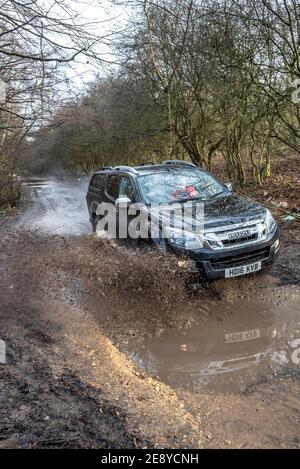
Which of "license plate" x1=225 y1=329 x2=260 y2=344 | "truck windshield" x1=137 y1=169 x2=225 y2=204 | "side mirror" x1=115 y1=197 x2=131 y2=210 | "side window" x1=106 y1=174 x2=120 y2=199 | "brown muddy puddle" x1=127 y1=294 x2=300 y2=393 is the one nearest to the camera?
"brown muddy puddle" x1=127 y1=294 x2=300 y2=393

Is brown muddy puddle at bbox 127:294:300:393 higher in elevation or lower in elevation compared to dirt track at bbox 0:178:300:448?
lower

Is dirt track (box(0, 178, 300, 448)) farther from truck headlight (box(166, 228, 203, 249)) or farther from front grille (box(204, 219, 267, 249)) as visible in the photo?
front grille (box(204, 219, 267, 249))

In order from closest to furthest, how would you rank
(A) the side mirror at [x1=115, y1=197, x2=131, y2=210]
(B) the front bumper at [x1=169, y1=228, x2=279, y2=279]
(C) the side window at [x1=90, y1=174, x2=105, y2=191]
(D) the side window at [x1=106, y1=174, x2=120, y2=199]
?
1. (B) the front bumper at [x1=169, y1=228, x2=279, y2=279]
2. (A) the side mirror at [x1=115, y1=197, x2=131, y2=210]
3. (D) the side window at [x1=106, y1=174, x2=120, y2=199]
4. (C) the side window at [x1=90, y1=174, x2=105, y2=191]

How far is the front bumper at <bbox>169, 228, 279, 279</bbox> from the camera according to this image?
5262 mm

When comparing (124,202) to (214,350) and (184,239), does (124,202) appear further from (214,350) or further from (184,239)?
(214,350)

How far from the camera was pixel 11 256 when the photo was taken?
303 inches

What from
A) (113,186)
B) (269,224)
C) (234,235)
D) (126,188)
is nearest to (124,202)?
(126,188)

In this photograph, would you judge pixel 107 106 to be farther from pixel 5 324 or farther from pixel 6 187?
pixel 5 324

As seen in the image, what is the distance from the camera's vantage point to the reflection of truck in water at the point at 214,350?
406cm

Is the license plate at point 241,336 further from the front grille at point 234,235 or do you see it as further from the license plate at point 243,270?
the front grille at point 234,235

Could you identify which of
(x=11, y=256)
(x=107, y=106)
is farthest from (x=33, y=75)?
(x=107, y=106)

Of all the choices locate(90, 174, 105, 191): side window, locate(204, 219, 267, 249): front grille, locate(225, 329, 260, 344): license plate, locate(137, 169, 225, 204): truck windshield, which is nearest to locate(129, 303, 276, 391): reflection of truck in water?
locate(225, 329, 260, 344): license plate

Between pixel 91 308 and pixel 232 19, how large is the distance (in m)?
8.82

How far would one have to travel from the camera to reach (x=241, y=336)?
15.8 ft
